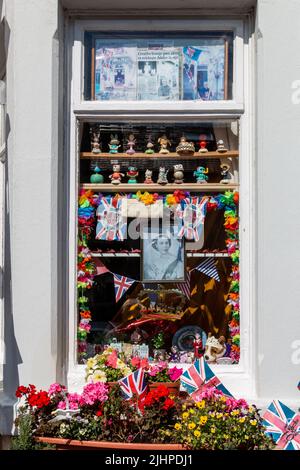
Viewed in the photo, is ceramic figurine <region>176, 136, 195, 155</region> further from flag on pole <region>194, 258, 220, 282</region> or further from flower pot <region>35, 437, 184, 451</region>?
flower pot <region>35, 437, 184, 451</region>

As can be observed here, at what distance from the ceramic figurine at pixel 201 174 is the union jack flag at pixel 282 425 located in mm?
1759

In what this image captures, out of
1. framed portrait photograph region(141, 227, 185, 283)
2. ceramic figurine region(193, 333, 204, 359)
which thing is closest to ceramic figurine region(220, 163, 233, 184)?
framed portrait photograph region(141, 227, 185, 283)

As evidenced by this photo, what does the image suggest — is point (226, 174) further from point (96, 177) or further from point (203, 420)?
point (203, 420)

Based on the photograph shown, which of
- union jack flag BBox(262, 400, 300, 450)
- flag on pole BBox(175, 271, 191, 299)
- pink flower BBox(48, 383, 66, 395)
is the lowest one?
union jack flag BBox(262, 400, 300, 450)

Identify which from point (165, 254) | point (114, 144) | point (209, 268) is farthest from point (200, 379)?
point (114, 144)

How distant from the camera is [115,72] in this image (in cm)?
556

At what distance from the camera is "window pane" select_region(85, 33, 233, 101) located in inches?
217

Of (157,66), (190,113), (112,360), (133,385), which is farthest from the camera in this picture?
(157,66)

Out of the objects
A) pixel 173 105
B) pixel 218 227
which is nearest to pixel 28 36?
pixel 173 105

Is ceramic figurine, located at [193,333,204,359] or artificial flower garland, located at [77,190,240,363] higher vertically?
artificial flower garland, located at [77,190,240,363]

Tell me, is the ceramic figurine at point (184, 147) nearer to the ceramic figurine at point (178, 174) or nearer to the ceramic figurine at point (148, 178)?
the ceramic figurine at point (178, 174)

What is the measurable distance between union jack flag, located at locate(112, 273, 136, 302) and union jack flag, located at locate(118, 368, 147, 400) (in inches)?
32.1

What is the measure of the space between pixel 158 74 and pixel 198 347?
202cm
